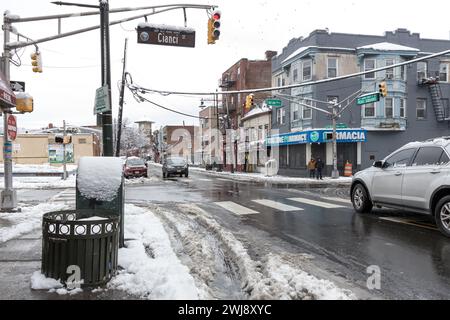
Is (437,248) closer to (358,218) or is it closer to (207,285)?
(358,218)

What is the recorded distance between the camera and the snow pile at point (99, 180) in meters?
5.98

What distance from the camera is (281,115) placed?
37.8 metres

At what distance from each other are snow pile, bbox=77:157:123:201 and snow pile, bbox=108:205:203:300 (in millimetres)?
940

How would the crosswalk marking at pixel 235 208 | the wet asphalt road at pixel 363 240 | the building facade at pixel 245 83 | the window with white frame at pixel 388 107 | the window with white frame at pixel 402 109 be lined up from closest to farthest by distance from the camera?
1. the wet asphalt road at pixel 363 240
2. the crosswalk marking at pixel 235 208
3. the window with white frame at pixel 388 107
4. the window with white frame at pixel 402 109
5. the building facade at pixel 245 83

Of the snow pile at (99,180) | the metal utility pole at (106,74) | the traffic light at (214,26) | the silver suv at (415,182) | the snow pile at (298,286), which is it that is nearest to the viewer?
the snow pile at (298,286)

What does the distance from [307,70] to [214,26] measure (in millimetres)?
21171

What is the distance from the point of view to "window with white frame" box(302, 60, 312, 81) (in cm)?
3256

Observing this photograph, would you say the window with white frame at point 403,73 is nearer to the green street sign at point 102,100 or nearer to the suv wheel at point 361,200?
the suv wheel at point 361,200

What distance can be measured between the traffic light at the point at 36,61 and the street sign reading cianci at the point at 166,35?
414 cm

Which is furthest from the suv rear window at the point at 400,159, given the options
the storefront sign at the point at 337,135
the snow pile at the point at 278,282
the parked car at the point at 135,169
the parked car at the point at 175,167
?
the parked car at the point at 175,167

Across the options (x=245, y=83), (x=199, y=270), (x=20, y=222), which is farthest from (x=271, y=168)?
(x=199, y=270)

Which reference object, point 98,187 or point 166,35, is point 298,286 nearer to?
point 98,187

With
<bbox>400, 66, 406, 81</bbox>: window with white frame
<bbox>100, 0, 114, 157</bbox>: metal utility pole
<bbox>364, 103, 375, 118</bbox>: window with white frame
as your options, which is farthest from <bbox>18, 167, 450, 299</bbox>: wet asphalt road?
<bbox>400, 66, 406, 81</bbox>: window with white frame

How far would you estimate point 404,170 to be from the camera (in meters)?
8.92
